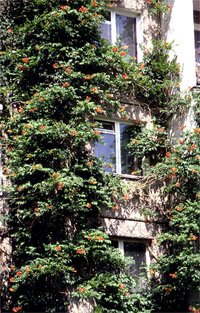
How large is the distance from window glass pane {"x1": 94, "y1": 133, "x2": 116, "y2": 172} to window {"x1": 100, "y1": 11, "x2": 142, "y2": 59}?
284 cm

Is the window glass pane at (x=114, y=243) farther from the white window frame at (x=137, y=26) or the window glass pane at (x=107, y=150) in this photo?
the white window frame at (x=137, y=26)

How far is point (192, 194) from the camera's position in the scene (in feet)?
65.1

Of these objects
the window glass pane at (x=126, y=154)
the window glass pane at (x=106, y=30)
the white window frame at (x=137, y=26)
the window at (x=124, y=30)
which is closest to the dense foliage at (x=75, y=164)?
the window glass pane at (x=126, y=154)

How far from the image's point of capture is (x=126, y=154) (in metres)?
20.8

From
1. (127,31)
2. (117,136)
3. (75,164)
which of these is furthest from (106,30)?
(75,164)

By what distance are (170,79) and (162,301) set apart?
6221 mm

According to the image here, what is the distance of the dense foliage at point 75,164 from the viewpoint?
59.6ft

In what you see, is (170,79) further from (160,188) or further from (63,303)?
(63,303)

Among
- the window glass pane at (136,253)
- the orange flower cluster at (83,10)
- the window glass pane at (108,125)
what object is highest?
the orange flower cluster at (83,10)

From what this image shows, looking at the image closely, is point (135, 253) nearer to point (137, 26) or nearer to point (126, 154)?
point (126, 154)

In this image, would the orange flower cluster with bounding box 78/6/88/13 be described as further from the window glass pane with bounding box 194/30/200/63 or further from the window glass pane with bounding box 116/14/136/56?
the window glass pane with bounding box 194/30/200/63

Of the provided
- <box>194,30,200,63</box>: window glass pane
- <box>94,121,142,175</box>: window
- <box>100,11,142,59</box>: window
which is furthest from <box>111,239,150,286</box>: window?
<box>194,30,200,63</box>: window glass pane

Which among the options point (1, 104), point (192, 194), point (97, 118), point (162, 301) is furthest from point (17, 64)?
point (162, 301)

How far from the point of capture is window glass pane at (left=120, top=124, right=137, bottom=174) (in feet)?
67.8
